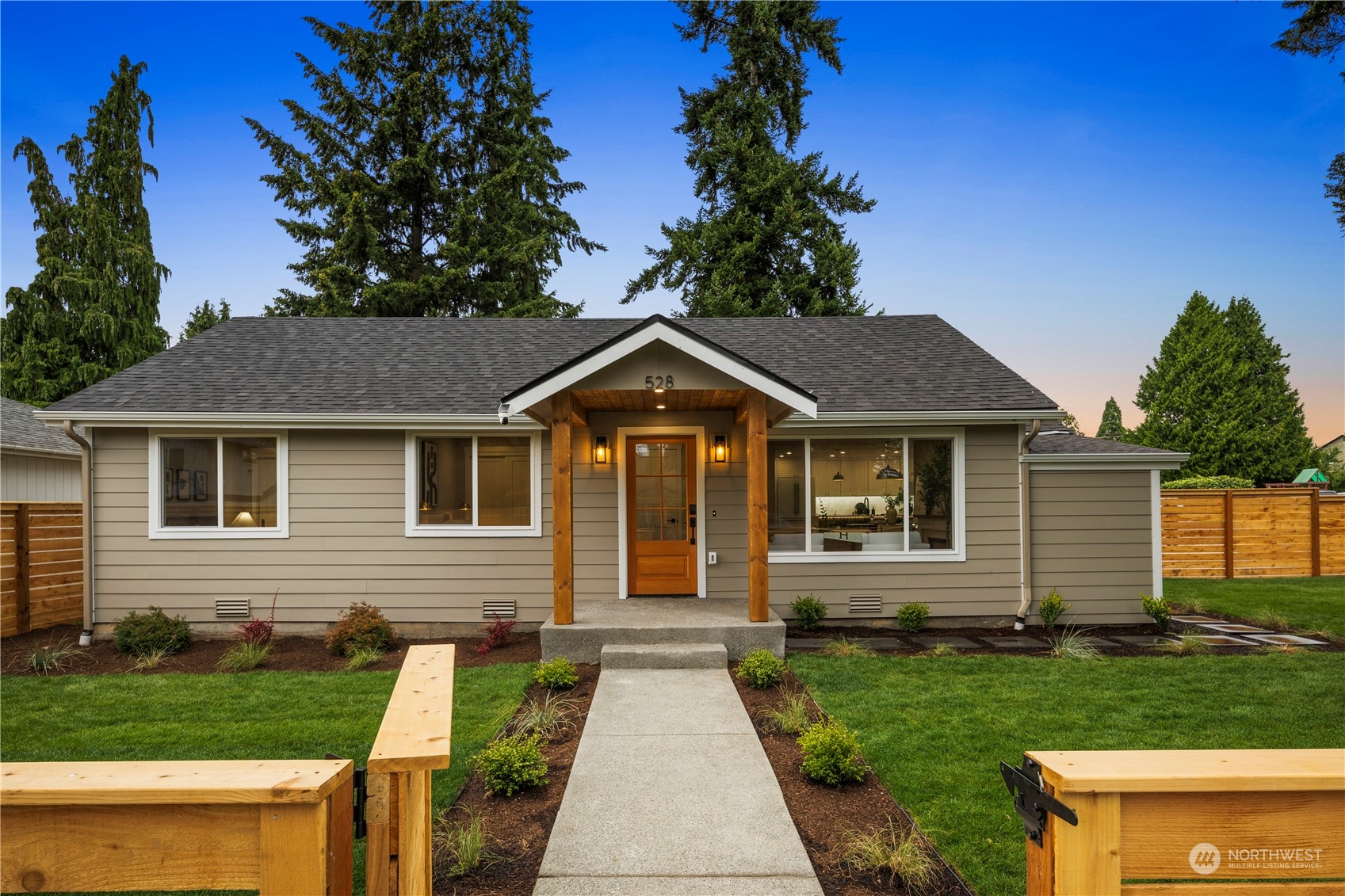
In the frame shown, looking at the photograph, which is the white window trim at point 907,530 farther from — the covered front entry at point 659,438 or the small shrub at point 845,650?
the small shrub at point 845,650

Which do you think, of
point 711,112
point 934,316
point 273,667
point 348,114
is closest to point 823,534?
point 934,316

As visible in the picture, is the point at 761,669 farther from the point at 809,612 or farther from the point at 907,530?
the point at 907,530

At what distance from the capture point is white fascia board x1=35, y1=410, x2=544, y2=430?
26.6ft

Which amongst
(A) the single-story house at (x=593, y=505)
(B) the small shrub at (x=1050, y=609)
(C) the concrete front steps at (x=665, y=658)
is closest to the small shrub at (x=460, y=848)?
(C) the concrete front steps at (x=665, y=658)

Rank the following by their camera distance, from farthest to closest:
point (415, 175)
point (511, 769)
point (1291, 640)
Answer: point (415, 175)
point (1291, 640)
point (511, 769)

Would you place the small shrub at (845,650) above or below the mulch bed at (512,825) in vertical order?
below

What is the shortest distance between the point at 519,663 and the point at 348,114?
61.1 ft

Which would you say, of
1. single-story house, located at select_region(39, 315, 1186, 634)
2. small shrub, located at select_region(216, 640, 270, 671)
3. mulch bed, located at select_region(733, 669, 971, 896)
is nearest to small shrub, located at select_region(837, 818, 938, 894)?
mulch bed, located at select_region(733, 669, 971, 896)

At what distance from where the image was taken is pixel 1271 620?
8.84m

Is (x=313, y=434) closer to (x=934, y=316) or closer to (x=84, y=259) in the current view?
(x=934, y=316)

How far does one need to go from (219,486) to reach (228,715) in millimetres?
4193

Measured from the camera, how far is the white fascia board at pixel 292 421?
319 inches

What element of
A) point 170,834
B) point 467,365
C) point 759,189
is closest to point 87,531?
point 467,365

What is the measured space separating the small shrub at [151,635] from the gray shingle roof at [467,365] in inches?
98.7
